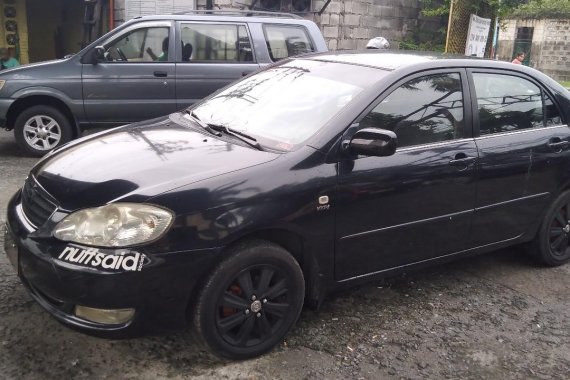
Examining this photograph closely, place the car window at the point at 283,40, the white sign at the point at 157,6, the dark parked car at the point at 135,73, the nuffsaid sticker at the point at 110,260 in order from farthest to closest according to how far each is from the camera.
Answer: the white sign at the point at 157,6, the car window at the point at 283,40, the dark parked car at the point at 135,73, the nuffsaid sticker at the point at 110,260

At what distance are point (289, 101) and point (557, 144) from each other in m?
2.06

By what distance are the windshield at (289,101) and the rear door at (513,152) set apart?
0.91 meters

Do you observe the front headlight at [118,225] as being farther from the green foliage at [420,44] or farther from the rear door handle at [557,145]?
the green foliage at [420,44]

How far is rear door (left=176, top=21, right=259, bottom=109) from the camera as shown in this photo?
7.43m

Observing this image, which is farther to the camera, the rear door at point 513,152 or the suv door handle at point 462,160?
the rear door at point 513,152

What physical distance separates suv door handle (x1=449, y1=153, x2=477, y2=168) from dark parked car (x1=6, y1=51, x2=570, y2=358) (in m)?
0.01

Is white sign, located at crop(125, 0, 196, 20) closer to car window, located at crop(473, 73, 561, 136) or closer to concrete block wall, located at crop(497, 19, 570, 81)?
car window, located at crop(473, 73, 561, 136)

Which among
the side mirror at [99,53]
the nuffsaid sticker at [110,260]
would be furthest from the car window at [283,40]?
the nuffsaid sticker at [110,260]

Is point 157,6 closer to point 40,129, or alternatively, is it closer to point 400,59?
point 40,129

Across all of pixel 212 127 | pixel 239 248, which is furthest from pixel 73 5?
pixel 239 248

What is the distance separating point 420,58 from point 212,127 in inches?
56.5

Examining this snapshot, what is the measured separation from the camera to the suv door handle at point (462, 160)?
352 cm

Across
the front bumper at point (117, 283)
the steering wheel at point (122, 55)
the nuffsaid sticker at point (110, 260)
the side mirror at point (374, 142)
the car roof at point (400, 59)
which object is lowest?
the front bumper at point (117, 283)

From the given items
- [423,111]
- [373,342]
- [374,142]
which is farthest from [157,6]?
[373,342]
